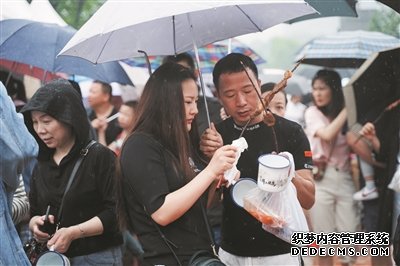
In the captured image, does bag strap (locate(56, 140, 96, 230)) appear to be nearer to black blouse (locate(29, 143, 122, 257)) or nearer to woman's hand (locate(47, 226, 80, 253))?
black blouse (locate(29, 143, 122, 257))

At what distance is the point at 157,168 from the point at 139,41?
1503 millimetres

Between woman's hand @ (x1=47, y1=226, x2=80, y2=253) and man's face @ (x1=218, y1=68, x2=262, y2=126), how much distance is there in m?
1.25

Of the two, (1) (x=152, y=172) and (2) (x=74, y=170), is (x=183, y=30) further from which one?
(1) (x=152, y=172)

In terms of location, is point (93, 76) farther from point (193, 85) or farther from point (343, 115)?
point (343, 115)

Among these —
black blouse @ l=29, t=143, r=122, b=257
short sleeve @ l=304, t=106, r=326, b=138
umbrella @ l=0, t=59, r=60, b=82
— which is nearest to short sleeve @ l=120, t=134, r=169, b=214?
black blouse @ l=29, t=143, r=122, b=257

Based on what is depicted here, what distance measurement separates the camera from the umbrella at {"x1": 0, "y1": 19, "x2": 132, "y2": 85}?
5.85 m

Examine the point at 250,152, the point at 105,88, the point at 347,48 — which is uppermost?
the point at 250,152

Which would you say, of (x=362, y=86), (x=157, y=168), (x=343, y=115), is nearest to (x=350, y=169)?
(x=343, y=115)

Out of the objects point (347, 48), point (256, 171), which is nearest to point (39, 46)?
point (256, 171)

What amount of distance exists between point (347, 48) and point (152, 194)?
5.62 m

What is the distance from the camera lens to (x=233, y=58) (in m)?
4.69

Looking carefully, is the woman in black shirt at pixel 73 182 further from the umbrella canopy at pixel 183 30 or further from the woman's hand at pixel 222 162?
the woman's hand at pixel 222 162

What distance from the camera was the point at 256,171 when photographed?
4492 mm

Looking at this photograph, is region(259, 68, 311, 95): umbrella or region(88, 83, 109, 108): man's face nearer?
region(88, 83, 109, 108): man's face
